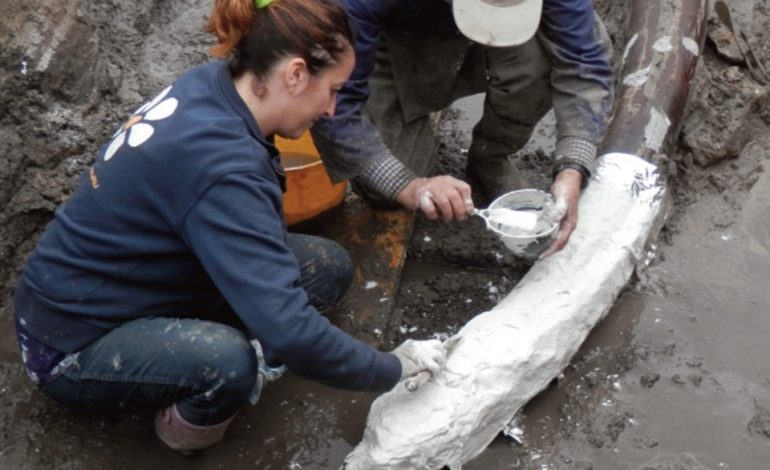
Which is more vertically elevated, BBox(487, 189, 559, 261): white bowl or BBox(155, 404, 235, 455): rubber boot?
BBox(487, 189, 559, 261): white bowl

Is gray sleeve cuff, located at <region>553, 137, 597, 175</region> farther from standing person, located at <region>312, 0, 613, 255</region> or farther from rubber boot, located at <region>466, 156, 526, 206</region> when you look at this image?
rubber boot, located at <region>466, 156, 526, 206</region>

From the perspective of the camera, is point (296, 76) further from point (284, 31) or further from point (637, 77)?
point (637, 77)

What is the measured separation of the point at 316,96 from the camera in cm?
230

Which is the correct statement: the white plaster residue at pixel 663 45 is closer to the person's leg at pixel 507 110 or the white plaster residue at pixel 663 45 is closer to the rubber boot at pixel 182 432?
the person's leg at pixel 507 110

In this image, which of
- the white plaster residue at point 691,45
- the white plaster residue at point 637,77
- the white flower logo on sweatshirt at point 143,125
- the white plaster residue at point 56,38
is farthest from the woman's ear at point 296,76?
the white plaster residue at point 691,45

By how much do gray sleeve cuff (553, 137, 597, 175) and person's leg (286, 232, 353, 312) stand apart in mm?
709

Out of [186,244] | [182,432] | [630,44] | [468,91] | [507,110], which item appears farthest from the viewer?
[630,44]

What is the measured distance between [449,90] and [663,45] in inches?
31.1

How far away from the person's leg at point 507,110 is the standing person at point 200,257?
105 cm

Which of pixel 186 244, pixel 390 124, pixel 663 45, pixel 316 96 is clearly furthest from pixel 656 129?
pixel 186 244

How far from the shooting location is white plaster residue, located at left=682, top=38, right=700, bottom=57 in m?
3.59

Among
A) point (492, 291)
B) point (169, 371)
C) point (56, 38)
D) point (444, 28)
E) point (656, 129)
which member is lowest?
point (492, 291)

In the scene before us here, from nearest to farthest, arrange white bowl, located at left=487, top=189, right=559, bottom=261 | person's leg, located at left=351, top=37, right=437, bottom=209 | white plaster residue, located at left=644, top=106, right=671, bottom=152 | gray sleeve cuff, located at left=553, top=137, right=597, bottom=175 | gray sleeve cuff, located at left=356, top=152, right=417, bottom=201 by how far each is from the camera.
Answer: white bowl, located at left=487, top=189, right=559, bottom=261
gray sleeve cuff, located at left=356, top=152, right=417, bottom=201
gray sleeve cuff, located at left=553, top=137, right=597, bottom=175
white plaster residue, located at left=644, top=106, right=671, bottom=152
person's leg, located at left=351, top=37, right=437, bottom=209

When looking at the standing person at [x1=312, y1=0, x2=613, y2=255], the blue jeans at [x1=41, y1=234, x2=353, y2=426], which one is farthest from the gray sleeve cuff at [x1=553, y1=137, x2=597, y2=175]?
the blue jeans at [x1=41, y1=234, x2=353, y2=426]
